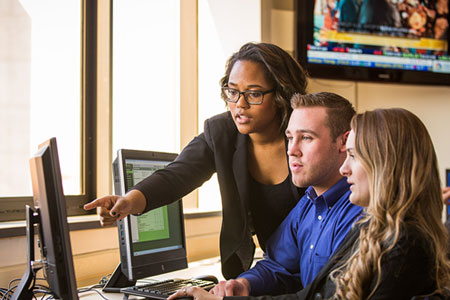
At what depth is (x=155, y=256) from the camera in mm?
1744

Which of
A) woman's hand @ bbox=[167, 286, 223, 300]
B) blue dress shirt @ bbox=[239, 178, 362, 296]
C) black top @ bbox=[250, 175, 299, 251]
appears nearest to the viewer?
woman's hand @ bbox=[167, 286, 223, 300]

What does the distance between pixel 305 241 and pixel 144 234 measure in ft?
1.73

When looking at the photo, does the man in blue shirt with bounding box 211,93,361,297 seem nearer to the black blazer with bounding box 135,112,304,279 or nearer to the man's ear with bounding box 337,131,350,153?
the man's ear with bounding box 337,131,350,153

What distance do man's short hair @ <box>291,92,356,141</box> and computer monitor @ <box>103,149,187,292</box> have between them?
0.57m

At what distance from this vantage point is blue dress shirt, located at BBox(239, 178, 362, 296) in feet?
4.71

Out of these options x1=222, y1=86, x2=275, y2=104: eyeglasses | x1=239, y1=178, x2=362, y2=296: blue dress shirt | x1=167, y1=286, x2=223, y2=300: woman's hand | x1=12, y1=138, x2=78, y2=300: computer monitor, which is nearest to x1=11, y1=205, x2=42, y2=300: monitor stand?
x1=12, y1=138, x2=78, y2=300: computer monitor

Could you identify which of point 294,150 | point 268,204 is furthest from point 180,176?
point 294,150

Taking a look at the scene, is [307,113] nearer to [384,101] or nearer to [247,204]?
[247,204]

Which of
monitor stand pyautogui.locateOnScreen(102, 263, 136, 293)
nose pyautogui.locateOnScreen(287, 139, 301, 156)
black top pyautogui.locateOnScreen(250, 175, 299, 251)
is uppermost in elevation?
nose pyautogui.locateOnScreen(287, 139, 301, 156)

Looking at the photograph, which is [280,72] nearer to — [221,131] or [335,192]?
[221,131]

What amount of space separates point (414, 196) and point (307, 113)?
494mm

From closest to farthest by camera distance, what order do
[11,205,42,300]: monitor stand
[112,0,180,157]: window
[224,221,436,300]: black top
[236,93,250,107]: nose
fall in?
[224,221,436,300]: black top < [11,205,42,300]: monitor stand < [236,93,250,107]: nose < [112,0,180,157]: window

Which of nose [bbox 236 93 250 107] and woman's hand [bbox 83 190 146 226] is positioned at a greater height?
nose [bbox 236 93 250 107]

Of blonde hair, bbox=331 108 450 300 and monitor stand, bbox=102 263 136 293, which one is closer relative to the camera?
blonde hair, bbox=331 108 450 300
